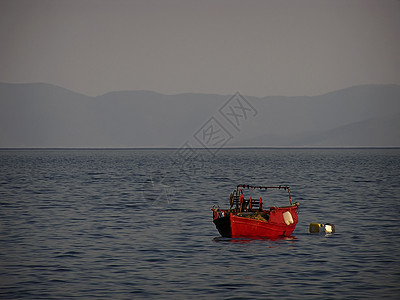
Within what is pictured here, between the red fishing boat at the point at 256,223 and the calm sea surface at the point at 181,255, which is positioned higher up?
the red fishing boat at the point at 256,223

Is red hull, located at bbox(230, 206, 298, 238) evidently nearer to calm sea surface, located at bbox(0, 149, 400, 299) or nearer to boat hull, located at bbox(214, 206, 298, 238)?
boat hull, located at bbox(214, 206, 298, 238)

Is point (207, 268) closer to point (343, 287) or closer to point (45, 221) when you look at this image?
point (343, 287)

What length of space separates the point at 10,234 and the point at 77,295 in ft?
61.8

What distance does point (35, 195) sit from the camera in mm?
78875

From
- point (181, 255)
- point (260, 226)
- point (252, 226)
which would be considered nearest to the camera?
point (181, 255)

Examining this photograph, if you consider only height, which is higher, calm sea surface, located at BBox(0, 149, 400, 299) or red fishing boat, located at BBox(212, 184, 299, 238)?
red fishing boat, located at BBox(212, 184, 299, 238)

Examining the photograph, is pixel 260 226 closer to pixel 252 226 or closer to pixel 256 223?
pixel 256 223

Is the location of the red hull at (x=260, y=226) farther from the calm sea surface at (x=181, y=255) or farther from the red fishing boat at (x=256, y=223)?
the calm sea surface at (x=181, y=255)

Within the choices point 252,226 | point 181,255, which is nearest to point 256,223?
point 252,226

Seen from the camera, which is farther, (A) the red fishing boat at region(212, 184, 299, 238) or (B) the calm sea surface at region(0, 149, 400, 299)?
(A) the red fishing boat at region(212, 184, 299, 238)

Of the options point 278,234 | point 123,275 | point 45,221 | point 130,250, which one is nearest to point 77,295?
point 123,275

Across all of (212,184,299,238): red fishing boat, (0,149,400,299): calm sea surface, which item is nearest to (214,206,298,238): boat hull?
(212,184,299,238): red fishing boat

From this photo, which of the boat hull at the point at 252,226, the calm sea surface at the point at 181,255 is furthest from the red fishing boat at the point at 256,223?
the calm sea surface at the point at 181,255

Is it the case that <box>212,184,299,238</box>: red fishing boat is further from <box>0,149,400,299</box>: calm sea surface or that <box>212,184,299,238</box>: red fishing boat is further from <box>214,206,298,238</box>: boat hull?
<box>0,149,400,299</box>: calm sea surface
